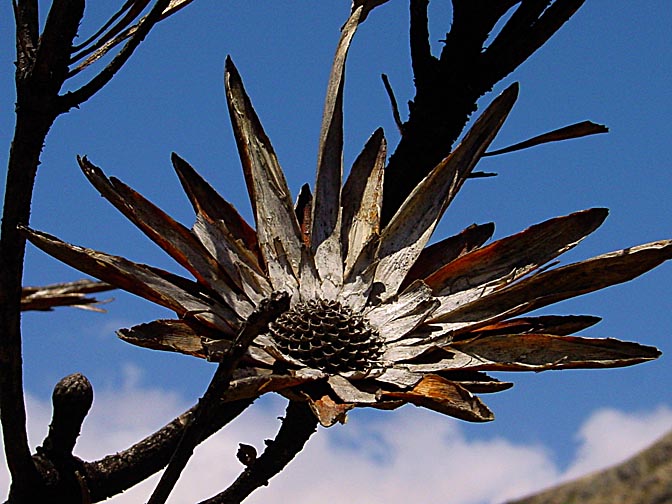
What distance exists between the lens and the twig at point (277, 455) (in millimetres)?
1426

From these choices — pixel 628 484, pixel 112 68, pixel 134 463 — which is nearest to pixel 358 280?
pixel 134 463

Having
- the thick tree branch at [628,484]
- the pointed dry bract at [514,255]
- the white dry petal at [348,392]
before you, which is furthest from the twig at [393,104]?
the thick tree branch at [628,484]

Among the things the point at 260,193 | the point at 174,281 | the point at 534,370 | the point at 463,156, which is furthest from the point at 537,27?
the point at 174,281

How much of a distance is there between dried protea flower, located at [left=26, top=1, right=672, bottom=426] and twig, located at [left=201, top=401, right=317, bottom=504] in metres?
0.07

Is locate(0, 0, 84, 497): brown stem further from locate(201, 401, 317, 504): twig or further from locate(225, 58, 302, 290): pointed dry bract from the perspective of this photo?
locate(225, 58, 302, 290): pointed dry bract

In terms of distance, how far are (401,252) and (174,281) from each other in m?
0.43

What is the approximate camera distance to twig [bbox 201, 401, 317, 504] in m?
1.43

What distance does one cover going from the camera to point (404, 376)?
1.43m

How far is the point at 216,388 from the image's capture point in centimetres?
114

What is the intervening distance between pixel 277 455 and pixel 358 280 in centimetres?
43

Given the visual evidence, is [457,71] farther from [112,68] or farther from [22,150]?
[22,150]

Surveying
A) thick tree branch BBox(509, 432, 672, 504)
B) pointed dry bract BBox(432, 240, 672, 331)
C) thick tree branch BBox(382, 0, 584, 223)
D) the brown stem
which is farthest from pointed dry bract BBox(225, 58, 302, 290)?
thick tree branch BBox(509, 432, 672, 504)

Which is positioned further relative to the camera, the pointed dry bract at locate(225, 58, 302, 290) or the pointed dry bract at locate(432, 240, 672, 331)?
the pointed dry bract at locate(225, 58, 302, 290)

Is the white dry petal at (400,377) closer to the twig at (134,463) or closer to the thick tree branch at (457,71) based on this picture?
the twig at (134,463)
